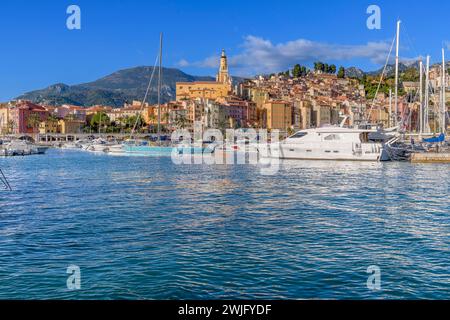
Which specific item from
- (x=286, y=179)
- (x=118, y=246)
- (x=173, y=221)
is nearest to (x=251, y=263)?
(x=118, y=246)

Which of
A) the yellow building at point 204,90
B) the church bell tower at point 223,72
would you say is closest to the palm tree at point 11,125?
the yellow building at point 204,90

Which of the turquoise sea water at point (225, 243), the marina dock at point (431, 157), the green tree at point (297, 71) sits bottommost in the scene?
the turquoise sea water at point (225, 243)

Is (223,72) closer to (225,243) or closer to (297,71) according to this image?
(297,71)

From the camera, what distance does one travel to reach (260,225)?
43.8 ft

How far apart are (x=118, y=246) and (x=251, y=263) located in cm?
307

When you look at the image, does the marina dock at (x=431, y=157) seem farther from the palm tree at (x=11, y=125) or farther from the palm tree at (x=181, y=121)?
the palm tree at (x=11, y=125)

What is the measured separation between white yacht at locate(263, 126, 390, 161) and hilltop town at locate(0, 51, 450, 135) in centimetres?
6579

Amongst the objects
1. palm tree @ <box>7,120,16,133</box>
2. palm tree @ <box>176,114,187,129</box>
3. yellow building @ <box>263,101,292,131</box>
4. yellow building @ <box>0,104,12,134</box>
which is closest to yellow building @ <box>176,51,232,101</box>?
yellow building @ <box>263,101,292,131</box>

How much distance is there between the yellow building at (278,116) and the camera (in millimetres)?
133750

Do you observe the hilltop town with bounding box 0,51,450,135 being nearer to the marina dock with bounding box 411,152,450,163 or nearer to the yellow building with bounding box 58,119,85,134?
the yellow building with bounding box 58,119,85,134

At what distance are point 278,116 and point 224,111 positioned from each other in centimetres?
1493

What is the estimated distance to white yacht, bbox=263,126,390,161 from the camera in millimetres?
43375
